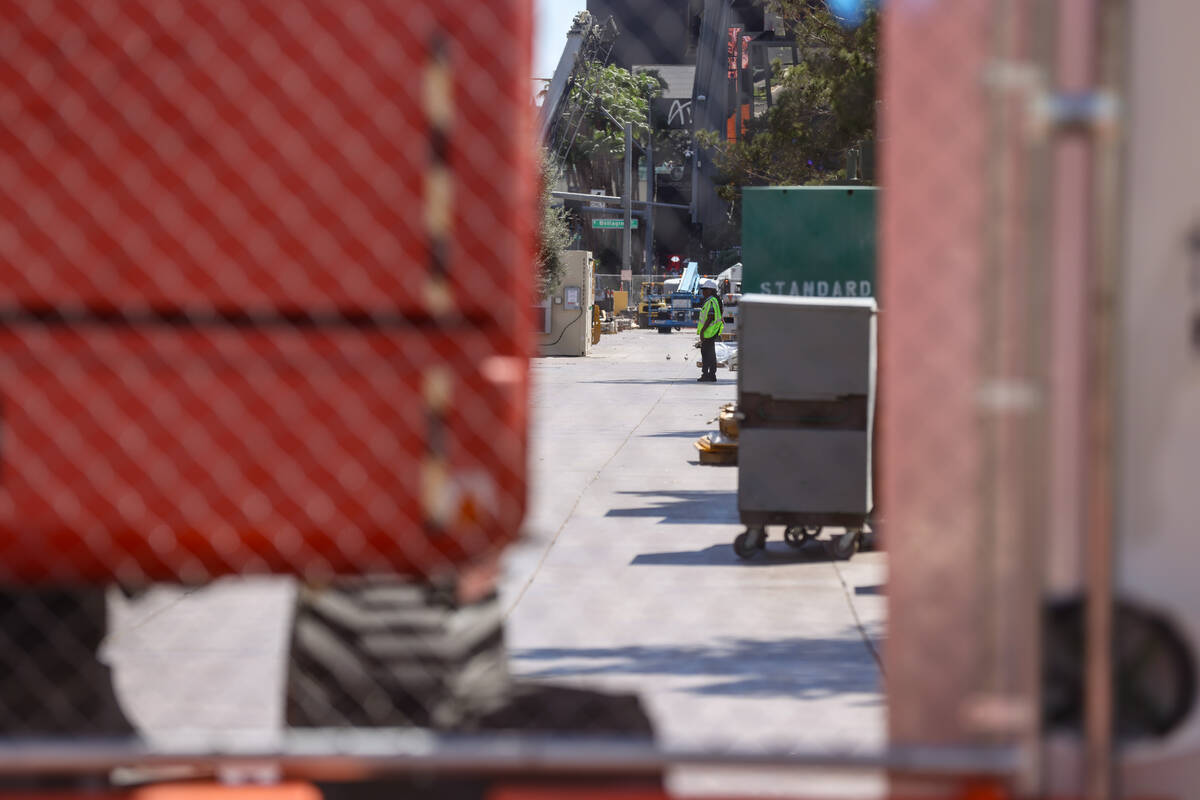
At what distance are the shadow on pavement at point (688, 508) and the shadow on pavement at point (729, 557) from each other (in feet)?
4.10

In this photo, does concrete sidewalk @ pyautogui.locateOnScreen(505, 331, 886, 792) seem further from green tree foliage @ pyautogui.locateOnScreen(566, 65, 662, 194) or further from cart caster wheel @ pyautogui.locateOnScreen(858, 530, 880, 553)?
green tree foliage @ pyautogui.locateOnScreen(566, 65, 662, 194)

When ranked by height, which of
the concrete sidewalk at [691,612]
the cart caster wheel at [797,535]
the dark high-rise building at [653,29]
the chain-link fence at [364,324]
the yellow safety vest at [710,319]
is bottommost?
the concrete sidewalk at [691,612]

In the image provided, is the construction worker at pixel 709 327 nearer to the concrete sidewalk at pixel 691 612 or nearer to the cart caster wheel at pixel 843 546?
the concrete sidewalk at pixel 691 612

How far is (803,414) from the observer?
9.87 metres

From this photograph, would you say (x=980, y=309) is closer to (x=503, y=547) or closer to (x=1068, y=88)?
(x=1068, y=88)

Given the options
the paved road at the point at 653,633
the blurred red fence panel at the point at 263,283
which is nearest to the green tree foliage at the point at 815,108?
the paved road at the point at 653,633

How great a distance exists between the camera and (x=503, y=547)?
10.6ft

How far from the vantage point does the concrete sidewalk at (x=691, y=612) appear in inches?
251

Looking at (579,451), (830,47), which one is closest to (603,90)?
(830,47)

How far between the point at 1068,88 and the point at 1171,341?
59 cm

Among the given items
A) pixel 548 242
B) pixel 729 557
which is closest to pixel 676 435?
pixel 729 557

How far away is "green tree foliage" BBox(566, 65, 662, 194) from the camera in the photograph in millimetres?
60425

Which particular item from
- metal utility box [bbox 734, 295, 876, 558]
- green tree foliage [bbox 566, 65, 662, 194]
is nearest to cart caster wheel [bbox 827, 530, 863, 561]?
metal utility box [bbox 734, 295, 876, 558]

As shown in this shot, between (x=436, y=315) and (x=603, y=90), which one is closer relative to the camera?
(x=436, y=315)
